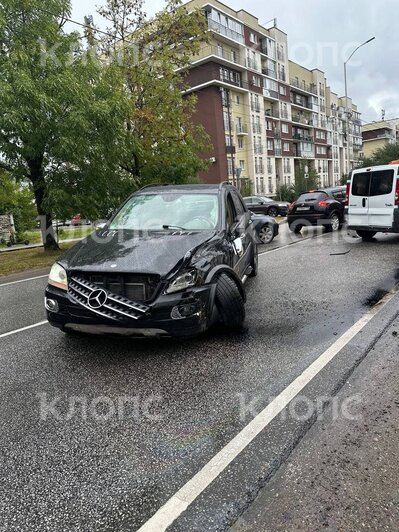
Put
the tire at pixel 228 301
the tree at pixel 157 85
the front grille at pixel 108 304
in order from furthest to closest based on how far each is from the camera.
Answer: the tree at pixel 157 85 < the tire at pixel 228 301 < the front grille at pixel 108 304

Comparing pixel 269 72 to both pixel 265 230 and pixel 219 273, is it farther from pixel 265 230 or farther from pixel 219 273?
pixel 219 273

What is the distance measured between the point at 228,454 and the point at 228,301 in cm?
196

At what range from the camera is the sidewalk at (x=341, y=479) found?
1.94 meters

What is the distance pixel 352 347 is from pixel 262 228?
31.5 feet

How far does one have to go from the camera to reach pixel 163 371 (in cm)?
371

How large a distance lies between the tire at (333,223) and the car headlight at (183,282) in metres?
12.5

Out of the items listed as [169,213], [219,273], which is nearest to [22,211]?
[169,213]

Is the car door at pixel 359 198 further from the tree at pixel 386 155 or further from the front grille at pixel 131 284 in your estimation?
the tree at pixel 386 155

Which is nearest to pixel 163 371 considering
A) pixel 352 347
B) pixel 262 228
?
pixel 352 347

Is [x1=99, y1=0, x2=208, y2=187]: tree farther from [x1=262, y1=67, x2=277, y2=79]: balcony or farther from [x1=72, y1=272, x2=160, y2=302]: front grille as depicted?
[x1=262, y1=67, x2=277, y2=79]: balcony

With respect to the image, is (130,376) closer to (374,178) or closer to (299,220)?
(374,178)

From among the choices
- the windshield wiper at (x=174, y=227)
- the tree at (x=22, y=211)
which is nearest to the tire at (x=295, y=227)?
the windshield wiper at (x=174, y=227)

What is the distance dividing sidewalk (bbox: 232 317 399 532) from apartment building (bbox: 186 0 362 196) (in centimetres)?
3330

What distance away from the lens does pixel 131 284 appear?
371cm
